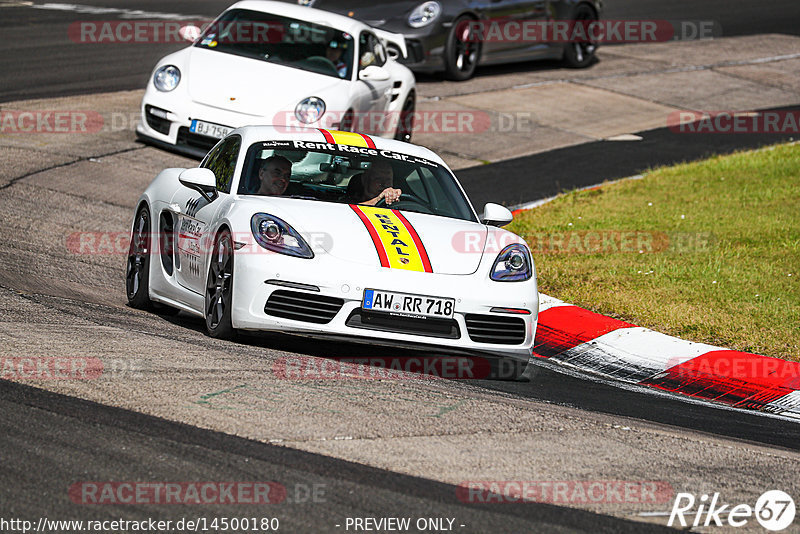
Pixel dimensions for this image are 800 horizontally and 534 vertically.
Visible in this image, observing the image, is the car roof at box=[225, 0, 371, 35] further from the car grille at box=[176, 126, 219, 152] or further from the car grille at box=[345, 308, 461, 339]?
the car grille at box=[345, 308, 461, 339]

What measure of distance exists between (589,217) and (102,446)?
24.5ft

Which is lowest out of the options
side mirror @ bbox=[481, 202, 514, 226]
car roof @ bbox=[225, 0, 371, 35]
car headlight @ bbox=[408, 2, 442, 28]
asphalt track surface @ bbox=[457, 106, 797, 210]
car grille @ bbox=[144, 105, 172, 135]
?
asphalt track surface @ bbox=[457, 106, 797, 210]

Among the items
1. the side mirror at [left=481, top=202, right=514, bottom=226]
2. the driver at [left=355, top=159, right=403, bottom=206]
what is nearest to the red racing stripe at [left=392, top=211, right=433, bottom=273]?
the driver at [left=355, top=159, right=403, bottom=206]

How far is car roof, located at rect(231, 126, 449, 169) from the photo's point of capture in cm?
816

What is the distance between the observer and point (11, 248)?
9.02 meters

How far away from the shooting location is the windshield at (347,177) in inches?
305

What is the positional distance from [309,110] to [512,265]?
18.6 feet

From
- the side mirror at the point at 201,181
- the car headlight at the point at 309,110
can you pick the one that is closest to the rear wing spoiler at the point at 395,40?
the car headlight at the point at 309,110

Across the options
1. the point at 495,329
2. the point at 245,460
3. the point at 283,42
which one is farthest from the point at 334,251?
the point at 283,42

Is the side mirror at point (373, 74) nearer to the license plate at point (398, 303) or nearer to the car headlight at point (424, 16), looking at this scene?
the car headlight at point (424, 16)

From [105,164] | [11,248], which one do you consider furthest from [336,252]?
[105,164]

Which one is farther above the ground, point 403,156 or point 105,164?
point 403,156

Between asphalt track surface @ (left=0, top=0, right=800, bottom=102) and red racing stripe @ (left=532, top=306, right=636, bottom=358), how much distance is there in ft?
27.8

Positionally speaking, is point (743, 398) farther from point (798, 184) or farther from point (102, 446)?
point (798, 184)
